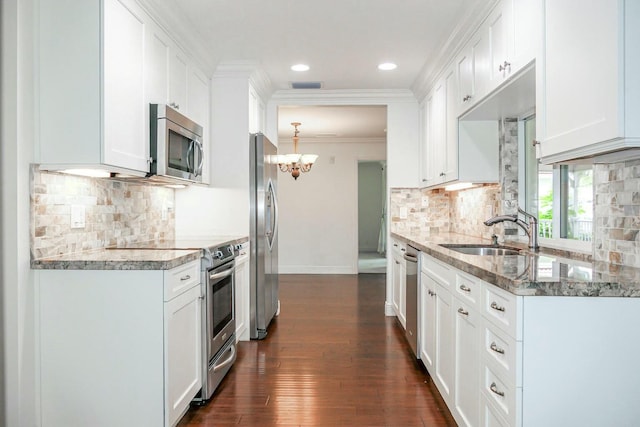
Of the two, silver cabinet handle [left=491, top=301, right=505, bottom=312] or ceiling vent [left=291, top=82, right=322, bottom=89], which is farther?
ceiling vent [left=291, top=82, right=322, bottom=89]

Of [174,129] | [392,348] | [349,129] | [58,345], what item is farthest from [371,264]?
[58,345]

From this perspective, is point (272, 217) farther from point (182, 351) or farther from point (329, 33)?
point (182, 351)

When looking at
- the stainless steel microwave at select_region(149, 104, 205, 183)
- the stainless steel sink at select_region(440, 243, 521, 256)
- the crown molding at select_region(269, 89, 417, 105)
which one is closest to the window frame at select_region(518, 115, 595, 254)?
the stainless steel sink at select_region(440, 243, 521, 256)

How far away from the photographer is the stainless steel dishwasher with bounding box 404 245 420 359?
3508 millimetres

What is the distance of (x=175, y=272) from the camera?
7.77 ft

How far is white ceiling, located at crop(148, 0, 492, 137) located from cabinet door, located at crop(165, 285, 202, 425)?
1.76 m

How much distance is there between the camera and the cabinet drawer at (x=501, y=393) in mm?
1603

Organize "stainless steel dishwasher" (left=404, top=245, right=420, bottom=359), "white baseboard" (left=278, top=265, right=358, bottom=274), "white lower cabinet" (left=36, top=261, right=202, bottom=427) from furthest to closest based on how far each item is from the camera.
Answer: "white baseboard" (left=278, top=265, right=358, bottom=274) < "stainless steel dishwasher" (left=404, top=245, right=420, bottom=359) < "white lower cabinet" (left=36, top=261, right=202, bottom=427)

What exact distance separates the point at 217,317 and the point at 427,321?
136cm

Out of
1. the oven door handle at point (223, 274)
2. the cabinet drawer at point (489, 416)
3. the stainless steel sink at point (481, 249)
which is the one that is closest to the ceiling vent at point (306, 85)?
the oven door handle at point (223, 274)

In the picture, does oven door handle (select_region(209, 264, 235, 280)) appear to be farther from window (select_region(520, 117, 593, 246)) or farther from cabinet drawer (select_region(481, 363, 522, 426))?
window (select_region(520, 117, 593, 246))

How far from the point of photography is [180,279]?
2447 mm

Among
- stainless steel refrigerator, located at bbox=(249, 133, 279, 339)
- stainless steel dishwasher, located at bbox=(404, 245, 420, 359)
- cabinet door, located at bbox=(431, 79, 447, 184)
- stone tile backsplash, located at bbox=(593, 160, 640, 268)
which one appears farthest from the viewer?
stainless steel refrigerator, located at bbox=(249, 133, 279, 339)

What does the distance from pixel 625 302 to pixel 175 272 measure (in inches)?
73.6
